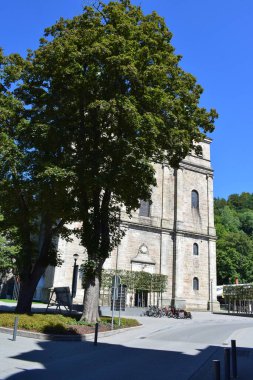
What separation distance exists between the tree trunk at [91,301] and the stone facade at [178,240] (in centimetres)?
1741

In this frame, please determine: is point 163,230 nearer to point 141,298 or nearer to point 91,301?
point 141,298

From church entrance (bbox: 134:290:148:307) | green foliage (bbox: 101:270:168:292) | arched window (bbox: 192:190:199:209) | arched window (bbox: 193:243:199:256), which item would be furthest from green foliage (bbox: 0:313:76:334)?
arched window (bbox: 192:190:199:209)

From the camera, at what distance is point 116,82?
55.7ft

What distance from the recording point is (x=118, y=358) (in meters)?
10.6

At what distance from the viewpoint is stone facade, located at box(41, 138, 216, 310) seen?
37750mm

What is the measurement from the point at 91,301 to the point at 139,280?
55.6ft

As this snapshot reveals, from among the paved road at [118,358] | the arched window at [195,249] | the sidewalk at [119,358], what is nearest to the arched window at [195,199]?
the arched window at [195,249]

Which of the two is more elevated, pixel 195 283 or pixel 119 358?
pixel 195 283

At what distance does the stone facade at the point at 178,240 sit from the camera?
37750 mm

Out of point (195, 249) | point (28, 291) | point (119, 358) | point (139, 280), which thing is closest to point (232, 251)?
point (195, 249)

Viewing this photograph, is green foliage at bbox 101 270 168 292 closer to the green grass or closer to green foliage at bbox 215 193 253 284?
the green grass

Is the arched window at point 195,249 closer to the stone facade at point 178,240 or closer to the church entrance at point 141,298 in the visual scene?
the stone facade at point 178,240

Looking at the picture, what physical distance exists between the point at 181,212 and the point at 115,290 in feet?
84.1

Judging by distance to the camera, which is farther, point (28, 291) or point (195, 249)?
point (195, 249)
